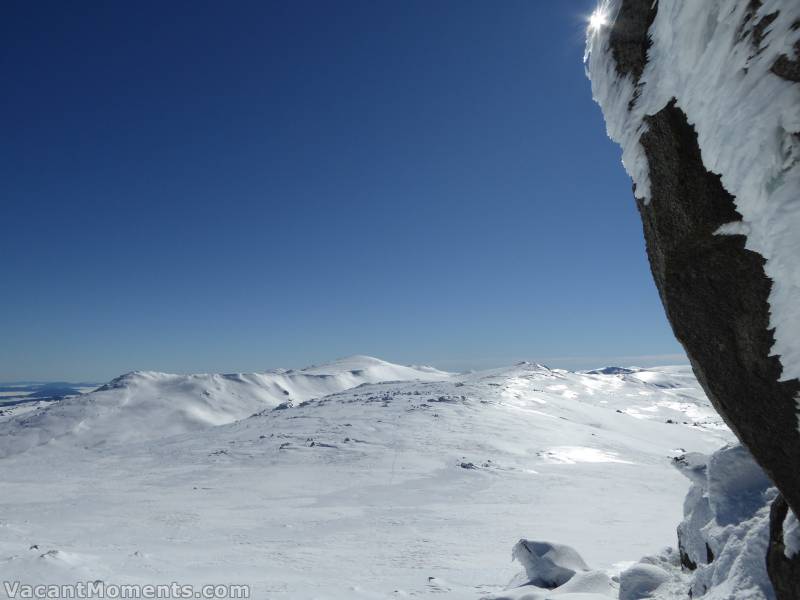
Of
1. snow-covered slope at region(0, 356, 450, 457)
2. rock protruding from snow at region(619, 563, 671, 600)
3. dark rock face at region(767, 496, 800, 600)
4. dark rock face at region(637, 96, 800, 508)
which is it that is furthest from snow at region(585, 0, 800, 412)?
snow-covered slope at region(0, 356, 450, 457)

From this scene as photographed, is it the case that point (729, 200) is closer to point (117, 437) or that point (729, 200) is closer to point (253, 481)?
point (253, 481)

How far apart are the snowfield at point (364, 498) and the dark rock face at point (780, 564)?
435 centimetres

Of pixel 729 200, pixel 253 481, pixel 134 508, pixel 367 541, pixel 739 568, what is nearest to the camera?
pixel 729 200

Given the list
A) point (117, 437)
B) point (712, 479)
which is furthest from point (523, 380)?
point (712, 479)

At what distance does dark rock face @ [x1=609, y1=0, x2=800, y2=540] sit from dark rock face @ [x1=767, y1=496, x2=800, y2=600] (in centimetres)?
98

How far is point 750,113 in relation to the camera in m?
2.38

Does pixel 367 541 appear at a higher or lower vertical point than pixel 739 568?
lower

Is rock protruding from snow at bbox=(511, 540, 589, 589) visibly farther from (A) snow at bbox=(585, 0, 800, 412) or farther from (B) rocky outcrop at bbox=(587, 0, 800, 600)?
(A) snow at bbox=(585, 0, 800, 412)

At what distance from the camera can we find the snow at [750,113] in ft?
7.32

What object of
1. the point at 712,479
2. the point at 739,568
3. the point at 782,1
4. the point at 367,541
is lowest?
the point at 367,541

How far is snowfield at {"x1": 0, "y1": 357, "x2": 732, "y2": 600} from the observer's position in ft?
45.7

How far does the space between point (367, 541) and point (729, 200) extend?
1927 centimetres

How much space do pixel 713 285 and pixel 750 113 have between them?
1.58 m

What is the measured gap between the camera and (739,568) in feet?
16.7
